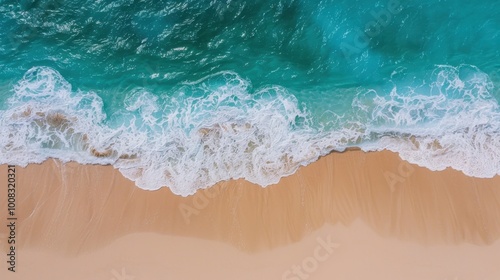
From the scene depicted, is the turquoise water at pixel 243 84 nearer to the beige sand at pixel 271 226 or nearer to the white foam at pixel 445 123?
the white foam at pixel 445 123

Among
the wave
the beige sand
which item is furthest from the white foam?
the beige sand

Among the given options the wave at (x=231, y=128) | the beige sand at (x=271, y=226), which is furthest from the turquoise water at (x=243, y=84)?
the beige sand at (x=271, y=226)

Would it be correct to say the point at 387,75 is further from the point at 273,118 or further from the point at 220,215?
the point at 220,215

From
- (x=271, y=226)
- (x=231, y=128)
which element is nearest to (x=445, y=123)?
(x=271, y=226)

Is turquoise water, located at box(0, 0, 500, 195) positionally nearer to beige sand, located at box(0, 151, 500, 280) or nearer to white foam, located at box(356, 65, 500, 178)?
white foam, located at box(356, 65, 500, 178)

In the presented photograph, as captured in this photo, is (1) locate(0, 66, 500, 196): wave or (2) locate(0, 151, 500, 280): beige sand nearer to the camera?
(2) locate(0, 151, 500, 280): beige sand

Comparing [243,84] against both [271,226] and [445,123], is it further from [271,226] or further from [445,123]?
[445,123]
